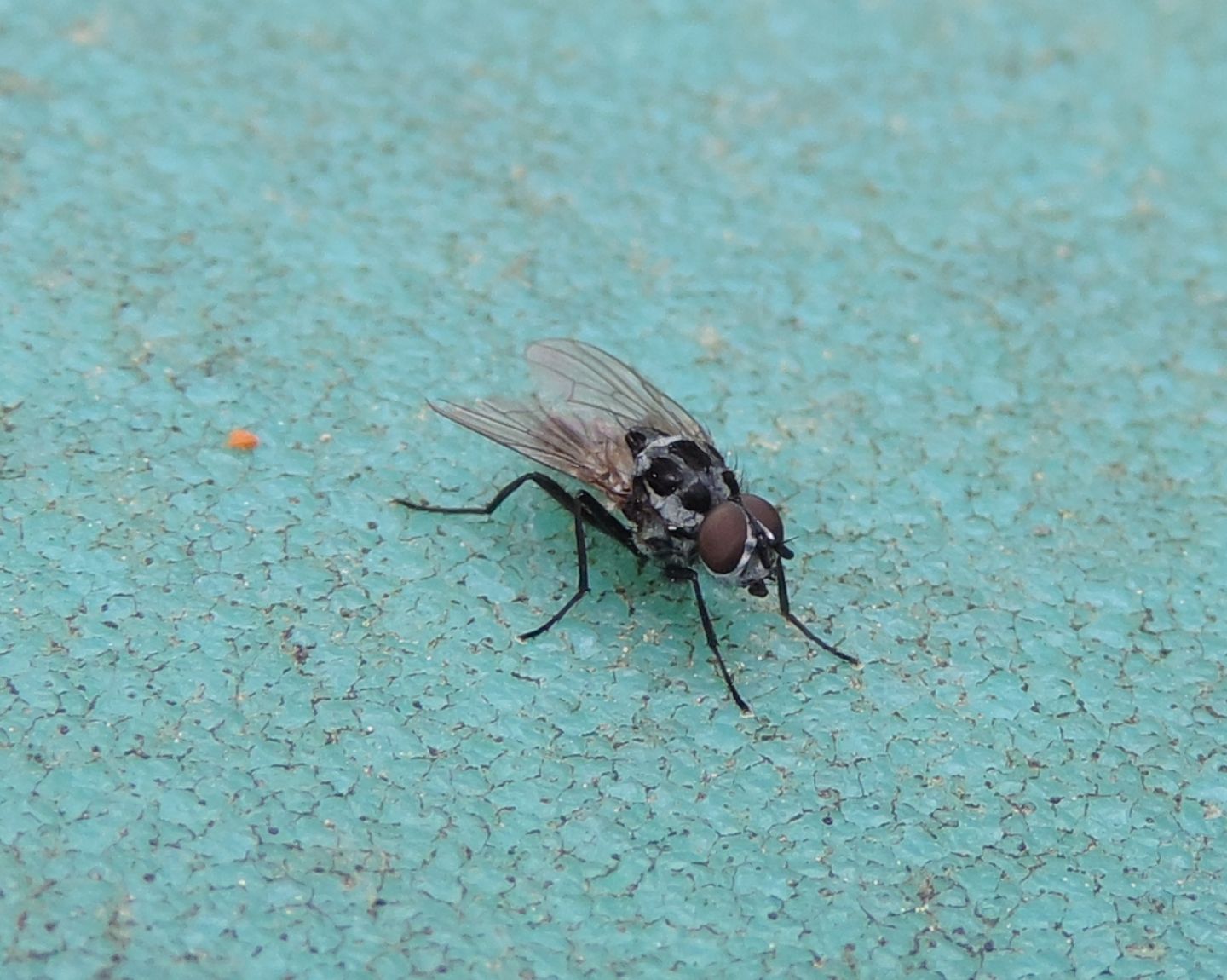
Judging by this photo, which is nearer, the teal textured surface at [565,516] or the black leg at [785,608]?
the teal textured surface at [565,516]

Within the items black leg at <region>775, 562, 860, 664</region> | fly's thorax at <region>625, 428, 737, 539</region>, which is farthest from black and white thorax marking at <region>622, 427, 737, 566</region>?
black leg at <region>775, 562, 860, 664</region>

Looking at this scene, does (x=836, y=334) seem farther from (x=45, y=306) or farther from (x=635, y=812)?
(x=45, y=306)

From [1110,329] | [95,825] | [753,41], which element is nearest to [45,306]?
[95,825]

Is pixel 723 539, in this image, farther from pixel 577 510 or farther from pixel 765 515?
pixel 577 510

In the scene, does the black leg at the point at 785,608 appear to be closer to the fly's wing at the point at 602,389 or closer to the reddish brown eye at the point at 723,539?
the reddish brown eye at the point at 723,539

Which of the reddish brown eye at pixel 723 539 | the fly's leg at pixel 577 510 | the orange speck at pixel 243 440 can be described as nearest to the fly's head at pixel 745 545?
the reddish brown eye at pixel 723 539

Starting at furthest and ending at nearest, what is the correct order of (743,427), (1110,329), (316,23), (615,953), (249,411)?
(316,23) < (1110,329) < (743,427) < (249,411) < (615,953)
